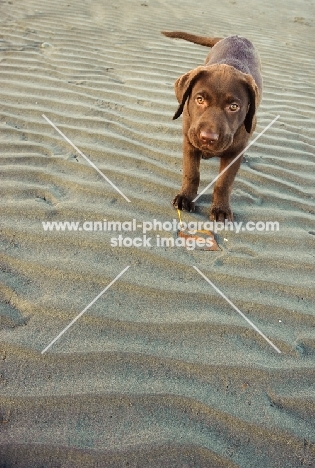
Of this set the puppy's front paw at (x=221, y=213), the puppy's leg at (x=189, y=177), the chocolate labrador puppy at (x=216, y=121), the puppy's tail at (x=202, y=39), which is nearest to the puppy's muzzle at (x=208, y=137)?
the chocolate labrador puppy at (x=216, y=121)

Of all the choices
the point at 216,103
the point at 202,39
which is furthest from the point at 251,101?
the point at 202,39

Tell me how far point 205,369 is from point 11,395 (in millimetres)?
760

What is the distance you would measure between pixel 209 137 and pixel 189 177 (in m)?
0.46

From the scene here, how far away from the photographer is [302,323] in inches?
79.6

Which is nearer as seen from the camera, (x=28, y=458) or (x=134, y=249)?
(x=28, y=458)

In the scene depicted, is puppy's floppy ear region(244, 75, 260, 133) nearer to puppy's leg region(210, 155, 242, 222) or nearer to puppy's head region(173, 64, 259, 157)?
puppy's head region(173, 64, 259, 157)

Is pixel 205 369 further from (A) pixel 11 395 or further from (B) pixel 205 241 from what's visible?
(B) pixel 205 241

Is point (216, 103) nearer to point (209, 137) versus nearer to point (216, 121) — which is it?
point (216, 121)

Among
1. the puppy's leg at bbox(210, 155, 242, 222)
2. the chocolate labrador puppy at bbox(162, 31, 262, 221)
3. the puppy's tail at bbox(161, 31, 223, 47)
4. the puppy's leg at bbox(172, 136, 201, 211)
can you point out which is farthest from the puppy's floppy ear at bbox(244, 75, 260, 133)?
the puppy's tail at bbox(161, 31, 223, 47)

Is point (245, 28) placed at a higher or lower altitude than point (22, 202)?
higher

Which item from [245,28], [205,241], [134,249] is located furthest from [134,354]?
[245,28]

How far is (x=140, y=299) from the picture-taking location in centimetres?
202

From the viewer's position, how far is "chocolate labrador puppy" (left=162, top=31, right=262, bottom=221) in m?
2.49

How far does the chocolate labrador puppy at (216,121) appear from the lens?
8.16 ft
